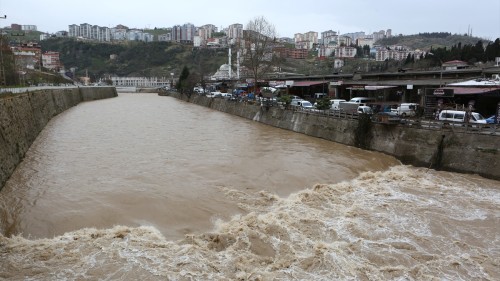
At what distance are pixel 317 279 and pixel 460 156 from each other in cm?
1333

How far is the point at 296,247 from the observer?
10.6m

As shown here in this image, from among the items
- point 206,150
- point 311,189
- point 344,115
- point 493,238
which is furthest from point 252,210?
point 344,115

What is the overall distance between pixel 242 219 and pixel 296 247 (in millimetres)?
2284

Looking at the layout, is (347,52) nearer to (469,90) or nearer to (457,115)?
(469,90)

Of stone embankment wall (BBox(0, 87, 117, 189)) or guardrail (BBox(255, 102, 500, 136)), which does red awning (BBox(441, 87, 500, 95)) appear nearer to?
guardrail (BBox(255, 102, 500, 136))

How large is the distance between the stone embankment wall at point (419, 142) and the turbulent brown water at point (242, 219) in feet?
2.72

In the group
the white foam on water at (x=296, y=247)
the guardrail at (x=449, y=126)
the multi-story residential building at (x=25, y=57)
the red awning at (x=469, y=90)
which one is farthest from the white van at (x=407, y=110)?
the multi-story residential building at (x=25, y=57)

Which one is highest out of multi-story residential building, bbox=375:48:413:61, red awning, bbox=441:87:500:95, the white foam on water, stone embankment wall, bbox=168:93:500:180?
multi-story residential building, bbox=375:48:413:61

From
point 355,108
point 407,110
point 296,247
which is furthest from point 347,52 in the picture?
point 296,247

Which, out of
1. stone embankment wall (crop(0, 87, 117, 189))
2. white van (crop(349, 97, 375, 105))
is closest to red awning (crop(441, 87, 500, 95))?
white van (crop(349, 97, 375, 105))

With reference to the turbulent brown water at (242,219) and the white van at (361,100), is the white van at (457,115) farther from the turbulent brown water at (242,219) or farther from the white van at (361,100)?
the white van at (361,100)

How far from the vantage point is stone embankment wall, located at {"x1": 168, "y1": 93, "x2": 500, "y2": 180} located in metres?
18.0

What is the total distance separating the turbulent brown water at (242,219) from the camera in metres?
9.49

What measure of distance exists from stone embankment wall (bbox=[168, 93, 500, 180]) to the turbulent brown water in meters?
0.83
